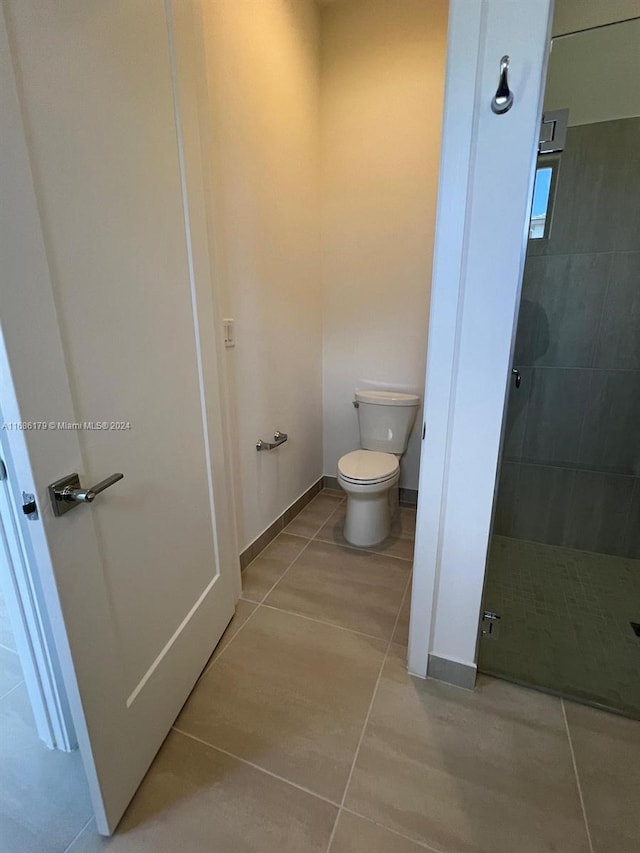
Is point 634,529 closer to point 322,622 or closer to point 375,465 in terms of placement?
point 375,465

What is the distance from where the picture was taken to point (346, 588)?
1811mm

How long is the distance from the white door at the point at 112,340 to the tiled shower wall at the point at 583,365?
1.34 m

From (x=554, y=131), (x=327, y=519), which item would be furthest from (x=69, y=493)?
(x=554, y=131)

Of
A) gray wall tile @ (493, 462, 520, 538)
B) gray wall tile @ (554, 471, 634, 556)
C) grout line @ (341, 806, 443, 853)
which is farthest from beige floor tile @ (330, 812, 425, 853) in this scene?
gray wall tile @ (554, 471, 634, 556)

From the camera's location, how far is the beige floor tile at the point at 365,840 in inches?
36.1

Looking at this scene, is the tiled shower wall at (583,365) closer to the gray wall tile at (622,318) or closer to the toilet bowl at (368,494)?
the gray wall tile at (622,318)

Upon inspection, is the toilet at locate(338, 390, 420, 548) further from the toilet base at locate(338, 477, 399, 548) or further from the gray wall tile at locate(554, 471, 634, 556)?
the gray wall tile at locate(554, 471, 634, 556)

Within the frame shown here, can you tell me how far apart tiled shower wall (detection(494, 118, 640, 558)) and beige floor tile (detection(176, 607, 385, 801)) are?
0.84m

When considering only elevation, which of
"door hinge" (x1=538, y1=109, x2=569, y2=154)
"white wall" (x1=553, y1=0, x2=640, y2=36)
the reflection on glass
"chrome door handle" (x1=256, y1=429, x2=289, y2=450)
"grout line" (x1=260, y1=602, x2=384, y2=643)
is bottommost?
"grout line" (x1=260, y1=602, x2=384, y2=643)

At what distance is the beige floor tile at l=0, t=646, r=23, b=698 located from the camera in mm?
1351

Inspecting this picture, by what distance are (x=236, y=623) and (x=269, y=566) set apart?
385 millimetres

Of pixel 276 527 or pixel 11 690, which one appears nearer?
pixel 11 690

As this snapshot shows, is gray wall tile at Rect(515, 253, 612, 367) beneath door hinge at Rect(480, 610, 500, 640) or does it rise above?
above

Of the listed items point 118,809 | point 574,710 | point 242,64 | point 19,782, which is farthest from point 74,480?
point 242,64
